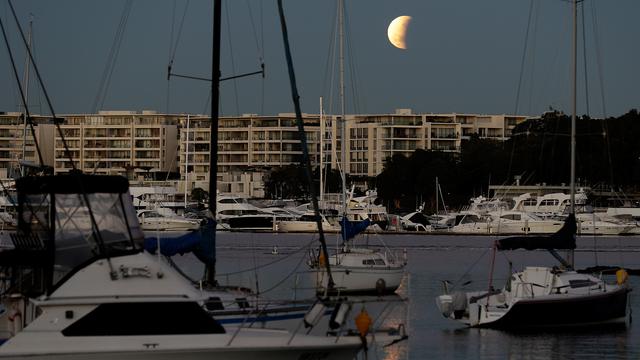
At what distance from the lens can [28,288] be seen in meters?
23.5

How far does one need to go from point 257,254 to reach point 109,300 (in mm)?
68582

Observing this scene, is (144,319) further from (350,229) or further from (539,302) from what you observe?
(350,229)

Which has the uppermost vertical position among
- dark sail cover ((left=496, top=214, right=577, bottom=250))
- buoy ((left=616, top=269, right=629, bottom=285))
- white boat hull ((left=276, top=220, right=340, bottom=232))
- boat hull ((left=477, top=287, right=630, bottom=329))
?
dark sail cover ((left=496, top=214, right=577, bottom=250))

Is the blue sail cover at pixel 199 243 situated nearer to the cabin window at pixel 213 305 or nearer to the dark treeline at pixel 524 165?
the cabin window at pixel 213 305

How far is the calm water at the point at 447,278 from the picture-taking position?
117ft

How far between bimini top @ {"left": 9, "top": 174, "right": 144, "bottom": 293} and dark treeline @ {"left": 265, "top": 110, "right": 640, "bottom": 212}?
115 meters

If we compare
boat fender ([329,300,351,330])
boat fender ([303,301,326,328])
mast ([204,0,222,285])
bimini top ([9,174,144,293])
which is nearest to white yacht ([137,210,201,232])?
mast ([204,0,222,285])

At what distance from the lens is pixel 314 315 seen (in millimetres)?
23625

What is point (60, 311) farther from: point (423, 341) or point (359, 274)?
point (359, 274)

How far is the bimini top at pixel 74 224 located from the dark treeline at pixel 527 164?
4549 inches

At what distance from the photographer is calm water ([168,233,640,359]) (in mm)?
35562

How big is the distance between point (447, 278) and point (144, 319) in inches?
1847

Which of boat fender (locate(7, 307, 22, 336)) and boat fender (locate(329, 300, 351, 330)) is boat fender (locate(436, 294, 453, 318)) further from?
boat fender (locate(7, 307, 22, 336))

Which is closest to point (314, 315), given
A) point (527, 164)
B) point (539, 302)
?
point (539, 302)
